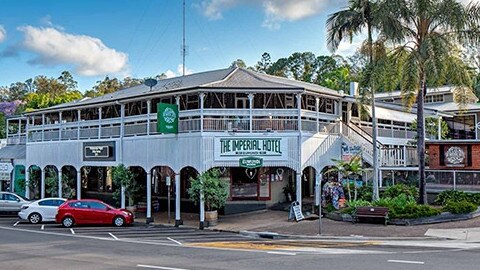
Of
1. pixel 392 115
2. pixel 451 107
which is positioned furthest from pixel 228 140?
pixel 451 107

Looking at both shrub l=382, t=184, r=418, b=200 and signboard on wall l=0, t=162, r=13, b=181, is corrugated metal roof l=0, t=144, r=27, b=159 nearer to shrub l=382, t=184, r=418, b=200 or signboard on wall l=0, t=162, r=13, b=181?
signboard on wall l=0, t=162, r=13, b=181

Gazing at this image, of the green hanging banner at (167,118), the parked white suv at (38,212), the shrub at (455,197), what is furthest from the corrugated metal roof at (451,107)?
the parked white suv at (38,212)

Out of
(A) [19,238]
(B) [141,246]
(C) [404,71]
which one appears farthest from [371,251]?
(A) [19,238]

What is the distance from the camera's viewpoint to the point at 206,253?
16.4 m

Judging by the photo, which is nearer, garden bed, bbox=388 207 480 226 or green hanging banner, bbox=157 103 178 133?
garden bed, bbox=388 207 480 226

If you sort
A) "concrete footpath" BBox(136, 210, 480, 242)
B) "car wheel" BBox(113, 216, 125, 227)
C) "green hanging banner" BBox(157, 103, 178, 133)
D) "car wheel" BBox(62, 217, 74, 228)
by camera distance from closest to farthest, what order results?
1. "concrete footpath" BBox(136, 210, 480, 242)
2. "car wheel" BBox(62, 217, 74, 228)
3. "car wheel" BBox(113, 216, 125, 227)
4. "green hanging banner" BBox(157, 103, 178, 133)

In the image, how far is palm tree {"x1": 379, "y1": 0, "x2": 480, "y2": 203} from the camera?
23734 mm

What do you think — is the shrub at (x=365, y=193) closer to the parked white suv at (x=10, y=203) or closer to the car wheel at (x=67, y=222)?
the car wheel at (x=67, y=222)

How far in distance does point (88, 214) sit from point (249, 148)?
29.3 ft

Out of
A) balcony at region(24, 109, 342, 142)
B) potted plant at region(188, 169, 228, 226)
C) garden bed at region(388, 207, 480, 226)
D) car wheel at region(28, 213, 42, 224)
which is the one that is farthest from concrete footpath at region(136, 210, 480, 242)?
car wheel at region(28, 213, 42, 224)

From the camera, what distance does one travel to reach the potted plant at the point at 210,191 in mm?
25516

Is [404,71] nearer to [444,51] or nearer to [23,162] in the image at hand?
[444,51]

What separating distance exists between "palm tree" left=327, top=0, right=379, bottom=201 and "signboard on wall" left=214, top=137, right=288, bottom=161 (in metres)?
4.79

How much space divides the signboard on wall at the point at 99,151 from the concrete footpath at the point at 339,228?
6173 millimetres
